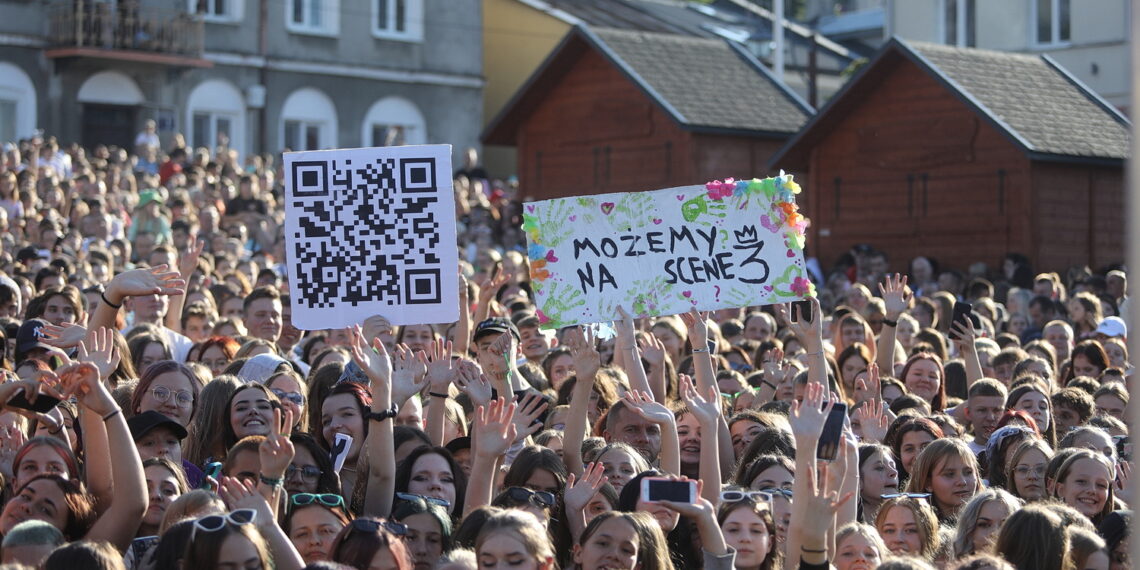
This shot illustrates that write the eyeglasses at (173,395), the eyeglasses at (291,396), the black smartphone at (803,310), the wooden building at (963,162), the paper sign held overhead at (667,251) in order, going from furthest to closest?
the wooden building at (963,162) → the paper sign held overhead at (667,251) → the black smartphone at (803,310) → the eyeglasses at (291,396) → the eyeglasses at (173,395)

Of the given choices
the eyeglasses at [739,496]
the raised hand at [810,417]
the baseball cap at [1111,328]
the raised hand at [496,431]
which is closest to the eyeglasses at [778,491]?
the eyeglasses at [739,496]

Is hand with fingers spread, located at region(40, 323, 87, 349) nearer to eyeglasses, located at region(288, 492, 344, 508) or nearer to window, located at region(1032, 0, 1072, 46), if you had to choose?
eyeglasses, located at region(288, 492, 344, 508)

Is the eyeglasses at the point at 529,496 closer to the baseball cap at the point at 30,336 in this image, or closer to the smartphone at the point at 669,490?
the smartphone at the point at 669,490

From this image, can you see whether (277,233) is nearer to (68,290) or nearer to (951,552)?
(68,290)

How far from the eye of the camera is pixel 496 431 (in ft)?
23.4

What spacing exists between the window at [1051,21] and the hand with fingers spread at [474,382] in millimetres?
28936

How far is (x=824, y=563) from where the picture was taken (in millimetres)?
6262

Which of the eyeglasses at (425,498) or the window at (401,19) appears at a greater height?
the window at (401,19)

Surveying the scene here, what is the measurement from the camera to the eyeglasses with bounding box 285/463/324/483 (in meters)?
7.25

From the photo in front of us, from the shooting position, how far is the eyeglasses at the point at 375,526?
6.30 metres

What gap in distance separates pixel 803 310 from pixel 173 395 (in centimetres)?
326

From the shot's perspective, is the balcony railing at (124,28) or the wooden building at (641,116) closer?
the wooden building at (641,116)

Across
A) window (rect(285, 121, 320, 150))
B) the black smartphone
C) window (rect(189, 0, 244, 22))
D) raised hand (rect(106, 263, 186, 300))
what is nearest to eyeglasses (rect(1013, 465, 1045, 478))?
the black smartphone

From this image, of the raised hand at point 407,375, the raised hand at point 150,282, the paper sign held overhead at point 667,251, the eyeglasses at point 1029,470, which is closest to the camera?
the raised hand at point 150,282
